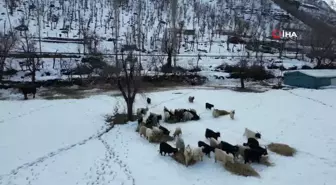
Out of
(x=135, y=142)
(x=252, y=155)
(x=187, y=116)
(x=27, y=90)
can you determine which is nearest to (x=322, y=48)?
(x=187, y=116)

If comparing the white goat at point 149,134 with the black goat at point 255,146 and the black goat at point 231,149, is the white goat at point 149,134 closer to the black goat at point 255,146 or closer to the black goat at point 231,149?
the black goat at point 231,149

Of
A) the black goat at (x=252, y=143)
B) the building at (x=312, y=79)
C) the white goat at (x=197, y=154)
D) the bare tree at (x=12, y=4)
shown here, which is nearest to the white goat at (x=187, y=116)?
the black goat at (x=252, y=143)

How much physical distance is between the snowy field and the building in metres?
6.85

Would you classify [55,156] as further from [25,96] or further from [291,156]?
[25,96]

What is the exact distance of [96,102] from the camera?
32188 mm

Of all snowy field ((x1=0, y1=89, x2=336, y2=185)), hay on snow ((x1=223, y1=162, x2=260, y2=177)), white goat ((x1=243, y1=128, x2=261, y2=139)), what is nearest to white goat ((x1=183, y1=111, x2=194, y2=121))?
snowy field ((x1=0, y1=89, x2=336, y2=185))

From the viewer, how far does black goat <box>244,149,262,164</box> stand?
16109mm

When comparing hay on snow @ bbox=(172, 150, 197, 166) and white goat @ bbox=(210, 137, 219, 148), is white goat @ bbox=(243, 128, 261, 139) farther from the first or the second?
hay on snow @ bbox=(172, 150, 197, 166)

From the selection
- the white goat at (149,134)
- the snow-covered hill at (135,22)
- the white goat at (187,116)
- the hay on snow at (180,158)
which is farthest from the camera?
the snow-covered hill at (135,22)

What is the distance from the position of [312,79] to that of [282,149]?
26397mm

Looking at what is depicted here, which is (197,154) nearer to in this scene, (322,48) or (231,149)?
(231,149)

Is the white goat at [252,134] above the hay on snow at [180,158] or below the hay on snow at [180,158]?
above

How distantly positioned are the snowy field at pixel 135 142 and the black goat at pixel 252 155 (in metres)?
0.50

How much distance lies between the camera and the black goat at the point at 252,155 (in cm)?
1611
